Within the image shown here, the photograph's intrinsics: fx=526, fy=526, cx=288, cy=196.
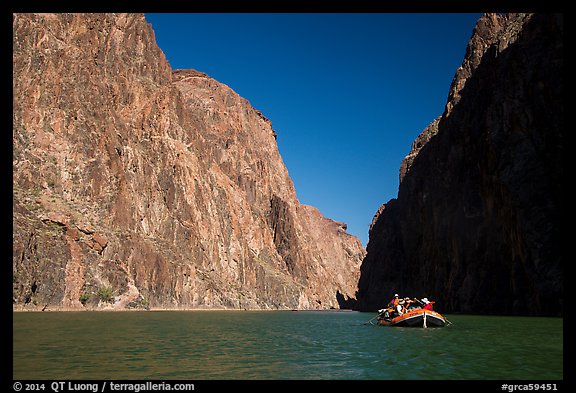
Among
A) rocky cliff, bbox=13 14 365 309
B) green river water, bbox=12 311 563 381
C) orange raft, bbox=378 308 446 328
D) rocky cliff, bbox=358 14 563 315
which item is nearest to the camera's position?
green river water, bbox=12 311 563 381

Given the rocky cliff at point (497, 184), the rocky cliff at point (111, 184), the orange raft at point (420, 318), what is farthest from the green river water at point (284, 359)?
the rocky cliff at point (111, 184)

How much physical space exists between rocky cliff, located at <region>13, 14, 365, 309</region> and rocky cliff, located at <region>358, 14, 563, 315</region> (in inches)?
2147

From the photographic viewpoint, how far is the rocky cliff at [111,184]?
89.1m

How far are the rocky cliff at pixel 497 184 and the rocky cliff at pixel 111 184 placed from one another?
54545 millimetres

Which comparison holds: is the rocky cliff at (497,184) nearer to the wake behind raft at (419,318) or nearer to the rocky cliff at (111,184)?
the wake behind raft at (419,318)

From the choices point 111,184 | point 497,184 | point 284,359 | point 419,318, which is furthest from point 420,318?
point 111,184

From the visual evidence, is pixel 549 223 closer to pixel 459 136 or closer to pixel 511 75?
pixel 511 75

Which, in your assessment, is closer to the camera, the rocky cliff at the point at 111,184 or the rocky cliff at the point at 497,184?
the rocky cliff at the point at 497,184

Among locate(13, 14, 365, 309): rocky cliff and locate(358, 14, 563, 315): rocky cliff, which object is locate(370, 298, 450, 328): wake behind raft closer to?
locate(358, 14, 563, 315): rocky cliff

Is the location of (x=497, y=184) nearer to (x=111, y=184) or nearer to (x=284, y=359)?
(x=284, y=359)

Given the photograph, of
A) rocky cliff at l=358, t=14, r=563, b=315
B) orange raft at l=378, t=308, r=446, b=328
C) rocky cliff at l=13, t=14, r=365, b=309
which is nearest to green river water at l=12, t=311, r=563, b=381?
orange raft at l=378, t=308, r=446, b=328

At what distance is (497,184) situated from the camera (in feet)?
249

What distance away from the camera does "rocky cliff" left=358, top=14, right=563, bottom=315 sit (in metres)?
65.4
